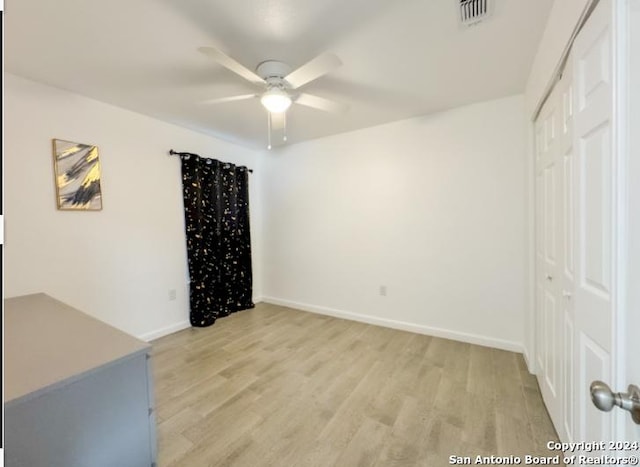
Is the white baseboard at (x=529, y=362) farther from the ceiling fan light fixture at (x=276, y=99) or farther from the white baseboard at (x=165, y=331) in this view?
the white baseboard at (x=165, y=331)

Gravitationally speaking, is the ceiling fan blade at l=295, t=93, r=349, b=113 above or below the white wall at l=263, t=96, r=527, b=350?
above

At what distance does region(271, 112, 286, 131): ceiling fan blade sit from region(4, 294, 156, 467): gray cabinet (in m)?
2.34

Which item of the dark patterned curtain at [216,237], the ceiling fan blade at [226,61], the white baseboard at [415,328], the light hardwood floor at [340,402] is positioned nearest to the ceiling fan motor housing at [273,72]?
the ceiling fan blade at [226,61]

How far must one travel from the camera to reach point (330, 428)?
1727 mm

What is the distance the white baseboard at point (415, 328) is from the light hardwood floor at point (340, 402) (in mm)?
97

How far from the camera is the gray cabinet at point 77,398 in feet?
3.13

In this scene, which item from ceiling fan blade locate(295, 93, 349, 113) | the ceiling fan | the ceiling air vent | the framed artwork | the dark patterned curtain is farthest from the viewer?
the dark patterned curtain

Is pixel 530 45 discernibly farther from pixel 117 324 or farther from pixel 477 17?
pixel 117 324

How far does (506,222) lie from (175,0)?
2.96m

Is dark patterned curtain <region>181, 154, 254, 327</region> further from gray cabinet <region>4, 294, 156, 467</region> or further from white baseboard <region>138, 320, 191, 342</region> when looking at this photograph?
gray cabinet <region>4, 294, 156, 467</region>

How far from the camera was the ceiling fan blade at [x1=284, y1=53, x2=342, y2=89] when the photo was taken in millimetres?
1576

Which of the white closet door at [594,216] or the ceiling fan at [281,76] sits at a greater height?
A: the ceiling fan at [281,76]

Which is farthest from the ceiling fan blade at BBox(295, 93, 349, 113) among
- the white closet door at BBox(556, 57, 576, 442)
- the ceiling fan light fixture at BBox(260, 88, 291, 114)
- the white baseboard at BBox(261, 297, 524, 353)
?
the white baseboard at BBox(261, 297, 524, 353)

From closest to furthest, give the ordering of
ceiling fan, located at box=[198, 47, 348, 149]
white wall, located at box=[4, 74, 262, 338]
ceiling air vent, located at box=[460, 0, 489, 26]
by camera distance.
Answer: ceiling air vent, located at box=[460, 0, 489, 26]
ceiling fan, located at box=[198, 47, 348, 149]
white wall, located at box=[4, 74, 262, 338]
